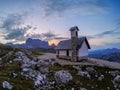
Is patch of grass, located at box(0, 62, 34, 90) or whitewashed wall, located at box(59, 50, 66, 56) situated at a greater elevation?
whitewashed wall, located at box(59, 50, 66, 56)

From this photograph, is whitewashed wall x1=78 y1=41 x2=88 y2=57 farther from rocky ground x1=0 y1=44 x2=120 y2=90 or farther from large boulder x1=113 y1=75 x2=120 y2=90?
large boulder x1=113 y1=75 x2=120 y2=90

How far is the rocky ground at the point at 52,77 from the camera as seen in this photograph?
96.4ft

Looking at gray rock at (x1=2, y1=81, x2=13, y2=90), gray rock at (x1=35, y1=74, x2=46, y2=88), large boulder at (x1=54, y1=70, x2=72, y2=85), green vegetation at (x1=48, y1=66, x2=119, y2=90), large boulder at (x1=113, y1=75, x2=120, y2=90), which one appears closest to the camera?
gray rock at (x1=2, y1=81, x2=13, y2=90)

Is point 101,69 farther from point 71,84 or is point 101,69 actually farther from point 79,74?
point 71,84

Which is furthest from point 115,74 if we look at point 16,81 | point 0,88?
point 0,88

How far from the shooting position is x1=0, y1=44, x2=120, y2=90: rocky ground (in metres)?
29.4

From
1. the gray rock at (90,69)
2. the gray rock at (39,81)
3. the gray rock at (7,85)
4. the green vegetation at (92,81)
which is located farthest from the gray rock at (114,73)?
the gray rock at (7,85)

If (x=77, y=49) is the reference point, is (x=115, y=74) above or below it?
below

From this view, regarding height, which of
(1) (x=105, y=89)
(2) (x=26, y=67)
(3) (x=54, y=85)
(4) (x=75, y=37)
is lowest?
(1) (x=105, y=89)

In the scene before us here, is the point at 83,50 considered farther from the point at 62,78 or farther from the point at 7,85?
the point at 7,85

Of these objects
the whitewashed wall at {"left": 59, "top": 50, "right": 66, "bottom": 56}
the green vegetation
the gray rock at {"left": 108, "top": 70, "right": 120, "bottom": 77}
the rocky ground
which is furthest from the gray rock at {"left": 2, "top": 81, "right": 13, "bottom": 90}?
the whitewashed wall at {"left": 59, "top": 50, "right": 66, "bottom": 56}

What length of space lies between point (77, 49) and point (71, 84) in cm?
2790

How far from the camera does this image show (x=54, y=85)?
1304 inches

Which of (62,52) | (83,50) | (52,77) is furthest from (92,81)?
(62,52)
